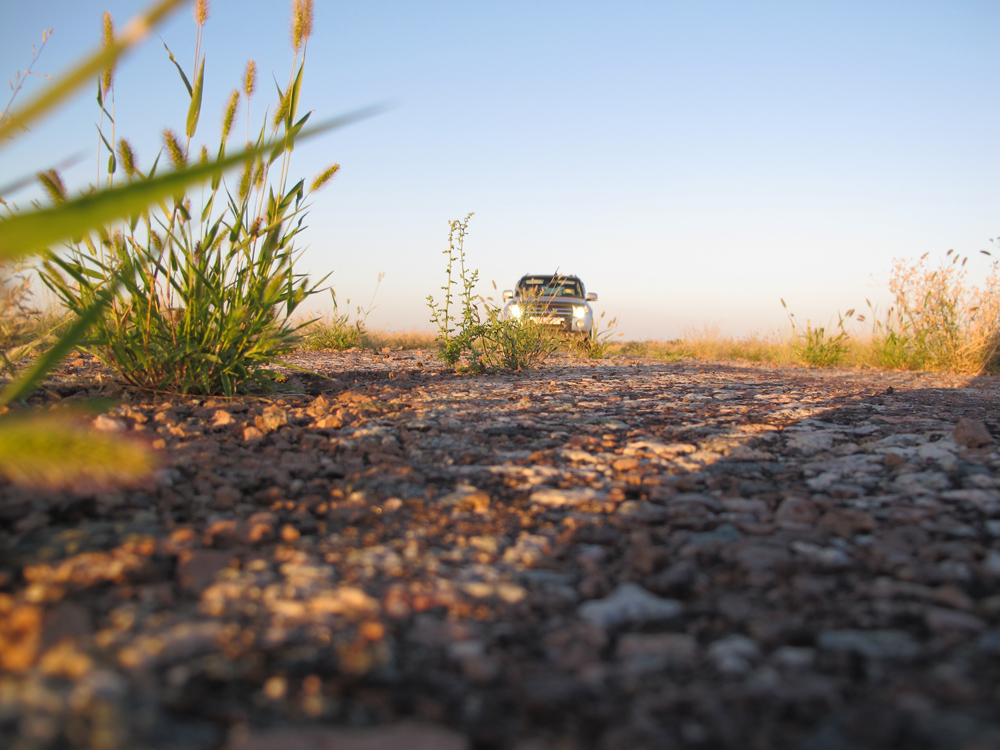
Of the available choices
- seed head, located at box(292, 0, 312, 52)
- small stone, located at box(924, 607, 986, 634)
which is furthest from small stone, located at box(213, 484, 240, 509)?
seed head, located at box(292, 0, 312, 52)

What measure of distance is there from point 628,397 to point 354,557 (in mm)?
2849

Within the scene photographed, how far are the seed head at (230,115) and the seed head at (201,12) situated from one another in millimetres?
321

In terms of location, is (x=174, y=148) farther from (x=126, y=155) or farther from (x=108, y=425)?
(x=108, y=425)

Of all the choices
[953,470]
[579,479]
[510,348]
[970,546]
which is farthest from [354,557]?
[510,348]

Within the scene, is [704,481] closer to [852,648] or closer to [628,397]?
[852,648]

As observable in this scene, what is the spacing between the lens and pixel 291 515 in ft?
5.44

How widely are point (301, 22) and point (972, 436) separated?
3.33m

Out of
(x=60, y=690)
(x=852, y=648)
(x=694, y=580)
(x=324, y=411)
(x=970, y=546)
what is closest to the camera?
(x=60, y=690)

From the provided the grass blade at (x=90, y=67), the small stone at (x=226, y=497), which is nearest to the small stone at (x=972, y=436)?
the small stone at (x=226, y=497)

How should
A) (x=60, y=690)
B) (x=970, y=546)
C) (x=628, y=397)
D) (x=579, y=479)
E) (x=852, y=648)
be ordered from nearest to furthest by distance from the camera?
(x=60, y=690) < (x=852, y=648) < (x=970, y=546) < (x=579, y=479) < (x=628, y=397)

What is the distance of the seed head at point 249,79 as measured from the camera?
2.92 metres

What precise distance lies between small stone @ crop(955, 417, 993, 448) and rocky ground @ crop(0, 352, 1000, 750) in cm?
1

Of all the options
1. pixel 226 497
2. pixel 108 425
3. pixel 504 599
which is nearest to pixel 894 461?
pixel 504 599

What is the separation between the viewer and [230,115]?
2756 millimetres
